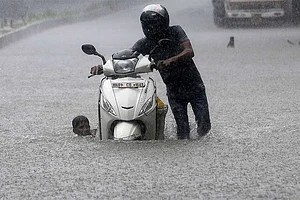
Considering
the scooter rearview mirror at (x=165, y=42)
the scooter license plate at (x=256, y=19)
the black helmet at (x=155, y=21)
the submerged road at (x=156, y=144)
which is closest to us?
the submerged road at (x=156, y=144)

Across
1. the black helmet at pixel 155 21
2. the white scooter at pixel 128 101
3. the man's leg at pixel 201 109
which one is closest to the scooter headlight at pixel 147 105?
the white scooter at pixel 128 101

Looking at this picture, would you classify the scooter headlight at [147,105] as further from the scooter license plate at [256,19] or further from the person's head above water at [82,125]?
the scooter license plate at [256,19]

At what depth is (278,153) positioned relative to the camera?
324 inches

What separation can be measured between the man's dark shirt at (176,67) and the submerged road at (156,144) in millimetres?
514

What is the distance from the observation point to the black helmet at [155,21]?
28.1 feet

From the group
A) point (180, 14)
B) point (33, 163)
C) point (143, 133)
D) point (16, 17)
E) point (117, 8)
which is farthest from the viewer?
point (117, 8)

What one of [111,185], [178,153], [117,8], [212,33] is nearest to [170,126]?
[178,153]

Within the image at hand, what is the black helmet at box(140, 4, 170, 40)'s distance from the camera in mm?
8570

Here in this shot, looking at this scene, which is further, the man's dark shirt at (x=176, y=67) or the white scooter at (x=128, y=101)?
the man's dark shirt at (x=176, y=67)

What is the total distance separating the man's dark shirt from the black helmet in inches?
5.0

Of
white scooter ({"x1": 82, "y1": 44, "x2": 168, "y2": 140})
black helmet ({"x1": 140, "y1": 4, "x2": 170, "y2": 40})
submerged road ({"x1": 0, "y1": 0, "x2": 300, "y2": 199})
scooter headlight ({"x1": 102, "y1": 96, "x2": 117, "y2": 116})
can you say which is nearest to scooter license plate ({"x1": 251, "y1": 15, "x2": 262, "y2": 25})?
submerged road ({"x1": 0, "y1": 0, "x2": 300, "y2": 199})

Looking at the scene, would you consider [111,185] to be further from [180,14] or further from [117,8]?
[117,8]

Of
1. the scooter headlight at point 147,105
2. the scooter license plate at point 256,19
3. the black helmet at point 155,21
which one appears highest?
the black helmet at point 155,21

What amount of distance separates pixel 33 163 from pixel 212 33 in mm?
24469
